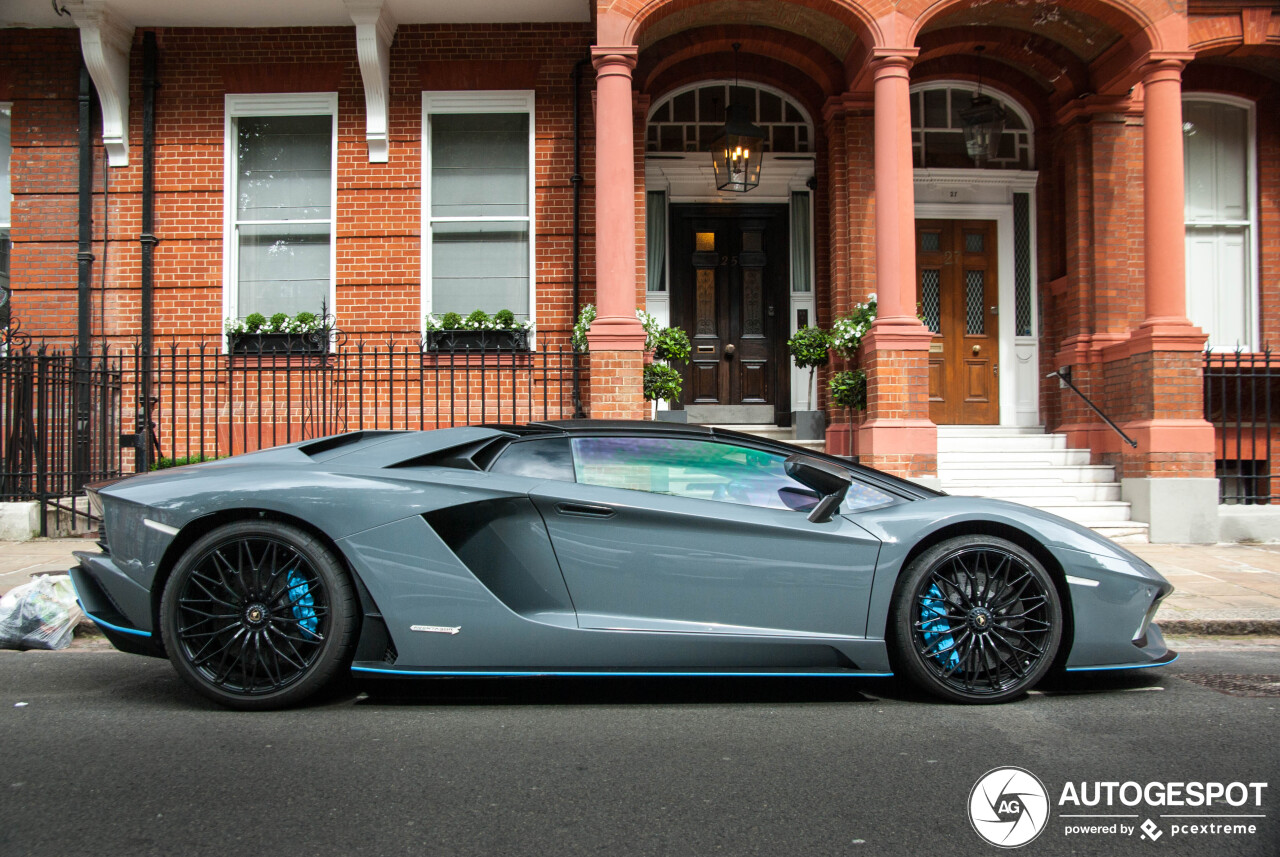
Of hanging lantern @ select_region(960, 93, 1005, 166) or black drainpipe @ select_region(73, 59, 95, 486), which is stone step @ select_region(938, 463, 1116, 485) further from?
black drainpipe @ select_region(73, 59, 95, 486)

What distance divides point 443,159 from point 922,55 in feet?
18.0

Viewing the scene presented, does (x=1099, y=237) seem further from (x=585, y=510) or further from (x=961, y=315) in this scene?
(x=585, y=510)

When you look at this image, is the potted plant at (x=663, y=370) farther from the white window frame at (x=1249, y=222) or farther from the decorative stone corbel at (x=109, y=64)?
the white window frame at (x=1249, y=222)

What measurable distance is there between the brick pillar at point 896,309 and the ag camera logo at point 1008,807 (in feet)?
18.7

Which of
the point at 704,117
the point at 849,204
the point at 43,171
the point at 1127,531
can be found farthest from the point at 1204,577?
the point at 43,171

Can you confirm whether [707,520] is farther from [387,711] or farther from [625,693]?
[387,711]

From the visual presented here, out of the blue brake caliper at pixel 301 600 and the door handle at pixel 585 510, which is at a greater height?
the door handle at pixel 585 510

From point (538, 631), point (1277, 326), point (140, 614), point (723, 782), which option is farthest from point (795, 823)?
point (1277, 326)

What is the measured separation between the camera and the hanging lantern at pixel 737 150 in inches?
390

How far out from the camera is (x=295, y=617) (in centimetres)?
341

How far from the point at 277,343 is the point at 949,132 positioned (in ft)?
26.8

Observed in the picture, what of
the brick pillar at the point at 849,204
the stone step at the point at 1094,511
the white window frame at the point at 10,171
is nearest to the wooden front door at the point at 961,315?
the brick pillar at the point at 849,204

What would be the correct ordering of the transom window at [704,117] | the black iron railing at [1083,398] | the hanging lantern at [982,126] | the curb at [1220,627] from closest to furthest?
the curb at [1220,627] → the black iron railing at [1083,398] → the hanging lantern at [982,126] → the transom window at [704,117]

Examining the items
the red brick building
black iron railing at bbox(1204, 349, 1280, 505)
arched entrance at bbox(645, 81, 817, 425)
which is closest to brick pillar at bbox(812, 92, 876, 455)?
the red brick building
